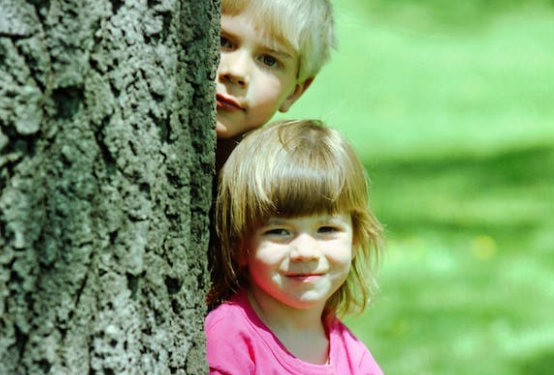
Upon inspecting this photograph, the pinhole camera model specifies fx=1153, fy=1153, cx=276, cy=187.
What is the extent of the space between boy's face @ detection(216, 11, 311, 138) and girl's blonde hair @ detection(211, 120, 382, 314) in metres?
0.17

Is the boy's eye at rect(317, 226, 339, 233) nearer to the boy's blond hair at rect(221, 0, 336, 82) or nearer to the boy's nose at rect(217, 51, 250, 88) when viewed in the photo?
the boy's nose at rect(217, 51, 250, 88)

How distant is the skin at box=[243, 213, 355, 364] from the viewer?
3051 millimetres

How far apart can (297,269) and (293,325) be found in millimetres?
201

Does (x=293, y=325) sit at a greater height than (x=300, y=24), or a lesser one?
lesser

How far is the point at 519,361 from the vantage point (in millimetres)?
5258

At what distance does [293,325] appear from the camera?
125 inches

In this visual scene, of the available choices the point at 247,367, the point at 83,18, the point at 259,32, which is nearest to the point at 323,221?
the point at 247,367

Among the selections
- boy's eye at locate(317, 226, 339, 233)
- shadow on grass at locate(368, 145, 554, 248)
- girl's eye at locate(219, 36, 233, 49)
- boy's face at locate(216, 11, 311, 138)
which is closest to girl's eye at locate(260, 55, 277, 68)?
boy's face at locate(216, 11, 311, 138)

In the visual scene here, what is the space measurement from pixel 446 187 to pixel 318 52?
502 centimetres

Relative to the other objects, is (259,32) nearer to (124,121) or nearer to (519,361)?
(124,121)

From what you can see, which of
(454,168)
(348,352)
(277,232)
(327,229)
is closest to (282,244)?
Result: (277,232)

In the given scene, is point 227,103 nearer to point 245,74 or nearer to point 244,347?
point 245,74

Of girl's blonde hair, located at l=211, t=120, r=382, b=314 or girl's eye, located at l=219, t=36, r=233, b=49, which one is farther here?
girl's eye, located at l=219, t=36, r=233, b=49

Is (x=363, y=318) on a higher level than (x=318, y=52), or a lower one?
lower
